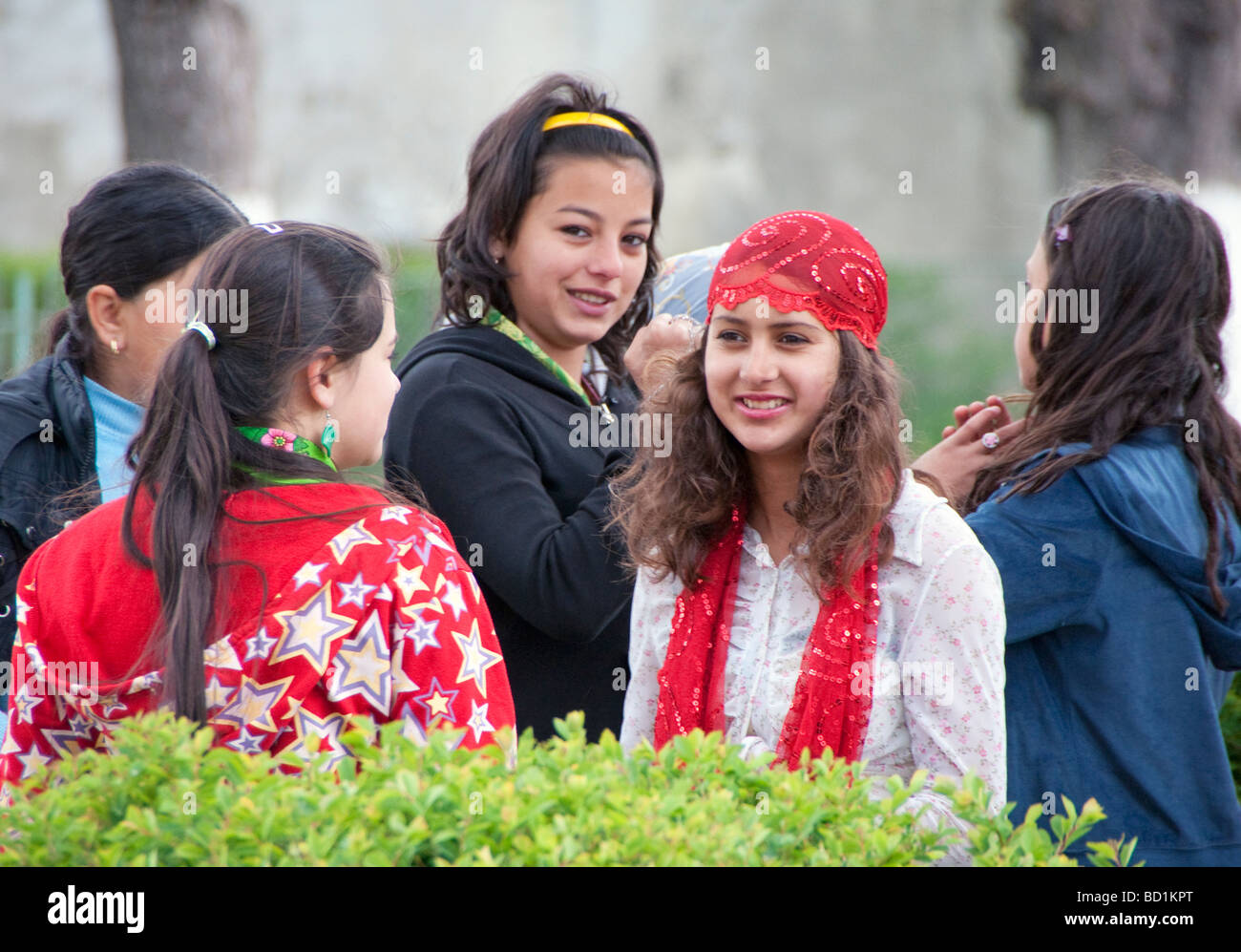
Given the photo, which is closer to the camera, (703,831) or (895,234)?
(703,831)

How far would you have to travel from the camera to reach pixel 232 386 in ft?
7.04

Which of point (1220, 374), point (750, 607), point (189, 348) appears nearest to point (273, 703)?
point (189, 348)

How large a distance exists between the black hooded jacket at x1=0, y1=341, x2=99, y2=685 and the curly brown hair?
113 centimetres

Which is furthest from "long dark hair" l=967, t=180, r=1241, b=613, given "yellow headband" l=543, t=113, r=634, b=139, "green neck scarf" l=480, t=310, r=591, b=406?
"yellow headband" l=543, t=113, r=634, b=139

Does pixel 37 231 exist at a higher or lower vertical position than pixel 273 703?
higher

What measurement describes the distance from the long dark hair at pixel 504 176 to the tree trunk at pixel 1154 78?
A: 25.4ft

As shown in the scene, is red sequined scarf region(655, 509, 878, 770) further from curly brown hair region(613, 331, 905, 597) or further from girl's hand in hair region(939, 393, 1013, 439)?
girl's hand in hair region(939, 393, 1013, 439)

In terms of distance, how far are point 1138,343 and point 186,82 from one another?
710 centimetres

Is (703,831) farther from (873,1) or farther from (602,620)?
(873,1)

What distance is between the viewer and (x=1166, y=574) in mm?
2578

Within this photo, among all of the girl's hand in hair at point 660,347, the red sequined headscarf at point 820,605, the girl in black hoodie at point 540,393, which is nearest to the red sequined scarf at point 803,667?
the red sequined headscarf at point 820,605

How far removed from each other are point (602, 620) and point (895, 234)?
1395cm

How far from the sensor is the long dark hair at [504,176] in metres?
2.97
